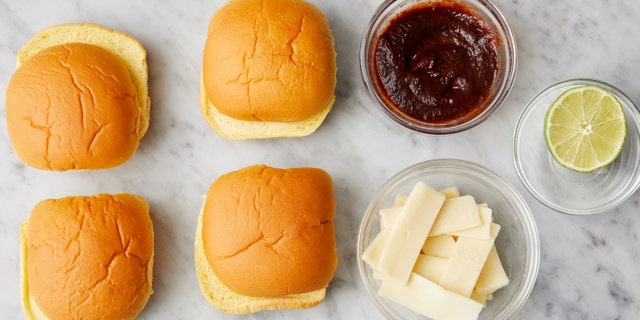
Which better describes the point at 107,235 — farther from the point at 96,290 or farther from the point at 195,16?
the point at 195,16

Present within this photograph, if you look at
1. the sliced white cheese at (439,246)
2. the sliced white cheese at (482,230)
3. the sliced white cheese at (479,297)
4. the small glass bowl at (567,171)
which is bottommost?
the sliced white cheese at (479,297)

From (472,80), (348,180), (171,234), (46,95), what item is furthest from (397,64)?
(46,95)

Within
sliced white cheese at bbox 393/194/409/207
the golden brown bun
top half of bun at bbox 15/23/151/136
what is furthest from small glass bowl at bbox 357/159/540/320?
top half of bun at bbox 15/23/151/136

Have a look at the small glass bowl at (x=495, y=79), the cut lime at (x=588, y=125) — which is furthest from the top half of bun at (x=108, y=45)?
the cut lime at (x=588, y=125)

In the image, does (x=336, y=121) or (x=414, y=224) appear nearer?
(x=414, y=224)

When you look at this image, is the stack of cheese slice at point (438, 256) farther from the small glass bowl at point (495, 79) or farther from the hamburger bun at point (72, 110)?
the hamburger bun at point (72, 110)

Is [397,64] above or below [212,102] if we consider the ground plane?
above

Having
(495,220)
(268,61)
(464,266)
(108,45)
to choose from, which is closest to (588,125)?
(495,220)

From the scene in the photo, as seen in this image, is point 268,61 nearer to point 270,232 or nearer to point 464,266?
point 270,232
